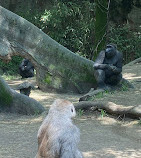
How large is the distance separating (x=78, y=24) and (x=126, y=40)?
2.51 metres

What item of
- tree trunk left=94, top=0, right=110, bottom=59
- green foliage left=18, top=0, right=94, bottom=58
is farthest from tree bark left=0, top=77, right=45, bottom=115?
green foliage left=18, top=0, right=94, bottom=58

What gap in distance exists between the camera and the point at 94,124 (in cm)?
671

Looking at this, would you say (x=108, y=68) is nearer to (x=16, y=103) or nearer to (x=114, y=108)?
(x=114, y=108)

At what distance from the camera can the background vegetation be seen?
17.2 meters

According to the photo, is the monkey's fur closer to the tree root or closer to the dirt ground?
the dirt ground

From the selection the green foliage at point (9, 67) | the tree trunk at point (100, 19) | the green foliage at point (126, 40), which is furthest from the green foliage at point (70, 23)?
the tree trunk at point (100, 19)

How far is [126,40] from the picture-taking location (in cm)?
1800

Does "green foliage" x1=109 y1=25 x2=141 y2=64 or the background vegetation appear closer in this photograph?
the background vegetation

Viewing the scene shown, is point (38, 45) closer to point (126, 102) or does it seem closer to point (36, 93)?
point (36, 93)

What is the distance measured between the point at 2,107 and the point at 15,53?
9.72 feet

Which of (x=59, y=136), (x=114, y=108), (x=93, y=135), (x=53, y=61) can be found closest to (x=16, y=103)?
(x=114, y=108)

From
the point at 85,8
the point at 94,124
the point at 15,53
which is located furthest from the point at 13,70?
the point at 94,124

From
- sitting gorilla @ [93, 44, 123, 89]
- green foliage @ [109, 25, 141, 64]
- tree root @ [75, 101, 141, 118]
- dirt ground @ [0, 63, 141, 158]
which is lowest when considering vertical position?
dirt ground @ [0, 63, 141, 158]

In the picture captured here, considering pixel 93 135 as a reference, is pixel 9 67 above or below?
above
